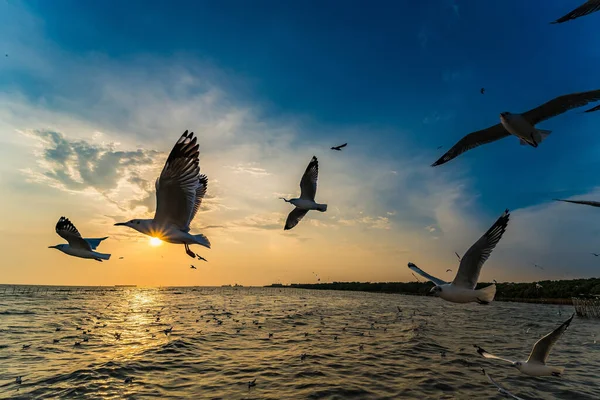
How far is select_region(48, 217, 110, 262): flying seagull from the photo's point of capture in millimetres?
11344

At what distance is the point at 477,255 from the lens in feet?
26.7

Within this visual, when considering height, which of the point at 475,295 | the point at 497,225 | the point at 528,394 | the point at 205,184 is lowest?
the point at 528,394

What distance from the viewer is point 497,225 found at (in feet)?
26.4

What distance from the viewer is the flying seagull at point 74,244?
1134 centimetres

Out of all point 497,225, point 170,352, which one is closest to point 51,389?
point 170,352

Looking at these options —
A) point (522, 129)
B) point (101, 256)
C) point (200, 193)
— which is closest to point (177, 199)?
point (200, 193)

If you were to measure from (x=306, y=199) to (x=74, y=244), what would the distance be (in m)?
7.47

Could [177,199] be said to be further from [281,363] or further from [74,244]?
[281,363]

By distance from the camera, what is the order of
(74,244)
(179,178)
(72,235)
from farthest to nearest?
1. (74,244)
2. (72,235)
3. (179,178)

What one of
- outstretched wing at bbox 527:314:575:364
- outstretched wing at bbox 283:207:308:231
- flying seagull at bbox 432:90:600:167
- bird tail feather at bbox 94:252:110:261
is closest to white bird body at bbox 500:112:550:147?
flying seagull at bbox 432:90:600:167

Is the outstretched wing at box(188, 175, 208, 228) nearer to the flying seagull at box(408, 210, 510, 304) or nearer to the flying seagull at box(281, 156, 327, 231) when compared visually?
the flying seagull at box(281, 156, 327, 231)

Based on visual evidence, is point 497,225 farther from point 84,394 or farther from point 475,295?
point 84,394

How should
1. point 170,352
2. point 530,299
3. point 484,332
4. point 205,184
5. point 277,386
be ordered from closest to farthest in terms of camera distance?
point 277,386
point 205,184
point 170,352
point 484,332
point 530,299

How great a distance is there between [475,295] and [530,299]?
2214 inches
